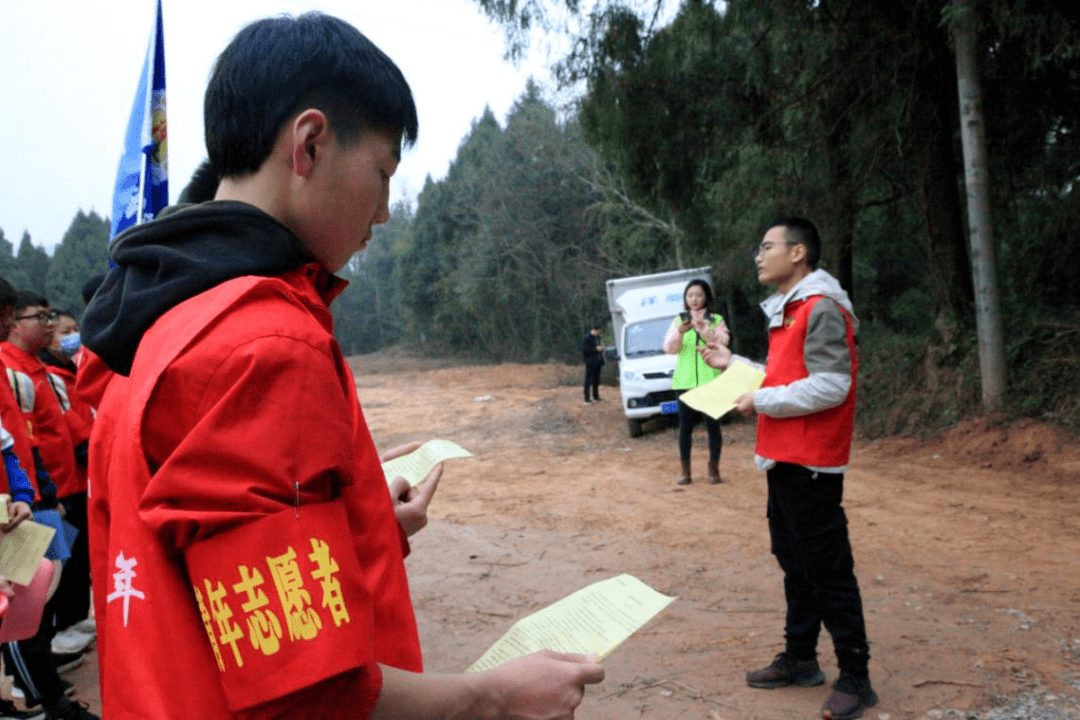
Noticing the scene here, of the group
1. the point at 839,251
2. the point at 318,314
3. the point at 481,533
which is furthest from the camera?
the point at 839,251

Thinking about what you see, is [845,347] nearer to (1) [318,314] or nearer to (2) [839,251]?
(1) [318,314]

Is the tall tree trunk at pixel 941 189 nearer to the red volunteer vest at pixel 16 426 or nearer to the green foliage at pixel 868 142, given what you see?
the green foliage at pixel 868 142

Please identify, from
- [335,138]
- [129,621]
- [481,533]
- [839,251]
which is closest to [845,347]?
[335,138]

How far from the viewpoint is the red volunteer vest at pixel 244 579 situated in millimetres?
866

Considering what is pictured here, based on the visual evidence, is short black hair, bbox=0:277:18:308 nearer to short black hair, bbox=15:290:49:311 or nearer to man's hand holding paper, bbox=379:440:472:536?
short black hair, bbox=15:290:49:311

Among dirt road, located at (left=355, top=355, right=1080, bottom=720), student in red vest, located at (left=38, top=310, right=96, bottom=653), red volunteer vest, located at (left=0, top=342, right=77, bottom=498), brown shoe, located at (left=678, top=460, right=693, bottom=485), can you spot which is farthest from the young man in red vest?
brown shoe, located at (left=678, top=460, right=693, bottom=485)

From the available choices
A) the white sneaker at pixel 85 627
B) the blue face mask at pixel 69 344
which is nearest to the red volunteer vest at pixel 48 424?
the blue face mask at pixel 69 344

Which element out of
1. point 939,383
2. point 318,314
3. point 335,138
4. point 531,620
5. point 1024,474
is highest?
point 335,138

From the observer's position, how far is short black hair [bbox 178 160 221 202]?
4.43ft

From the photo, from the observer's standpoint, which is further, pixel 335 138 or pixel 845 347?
pixel 845 347

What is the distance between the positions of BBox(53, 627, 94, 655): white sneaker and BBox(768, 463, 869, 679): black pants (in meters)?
4.20

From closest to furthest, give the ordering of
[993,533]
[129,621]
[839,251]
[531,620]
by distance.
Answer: [129,621]
[531,620]
[993,533]
[839,251]

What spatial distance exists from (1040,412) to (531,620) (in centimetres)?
1042

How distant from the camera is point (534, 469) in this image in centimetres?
1093
